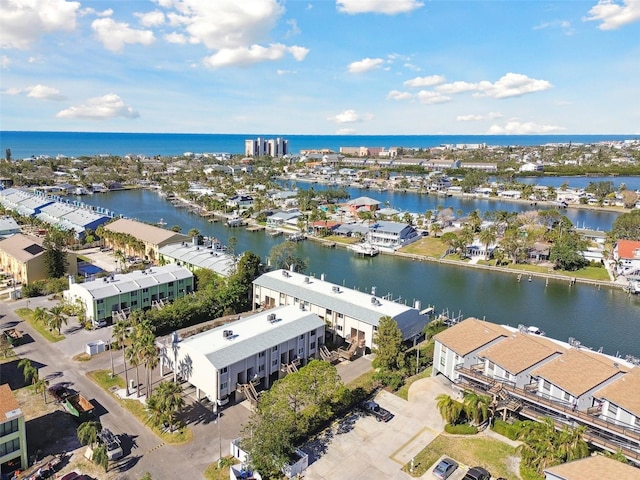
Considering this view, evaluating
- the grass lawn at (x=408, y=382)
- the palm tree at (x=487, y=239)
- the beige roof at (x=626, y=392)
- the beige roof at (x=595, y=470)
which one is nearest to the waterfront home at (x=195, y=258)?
the grass lawn at (x=408, y=382)

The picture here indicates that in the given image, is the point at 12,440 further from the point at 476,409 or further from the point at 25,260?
the point at 25,260

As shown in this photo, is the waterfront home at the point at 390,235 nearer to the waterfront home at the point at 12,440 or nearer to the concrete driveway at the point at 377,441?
the concrete driveway at the point at 377,441

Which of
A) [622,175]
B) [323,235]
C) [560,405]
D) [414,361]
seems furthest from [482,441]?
[622,175]

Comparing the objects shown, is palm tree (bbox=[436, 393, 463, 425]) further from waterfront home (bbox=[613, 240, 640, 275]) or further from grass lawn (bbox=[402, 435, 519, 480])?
waterfront home (bbox=[613, 240, 640, 275])

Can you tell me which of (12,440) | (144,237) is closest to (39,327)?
(12,440)

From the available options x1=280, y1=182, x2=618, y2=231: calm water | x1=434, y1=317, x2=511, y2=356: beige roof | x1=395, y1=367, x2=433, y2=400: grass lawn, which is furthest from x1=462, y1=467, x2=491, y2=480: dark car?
x1=280, y1=182, x2=618, y2=231: calm water

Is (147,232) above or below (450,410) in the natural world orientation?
above
